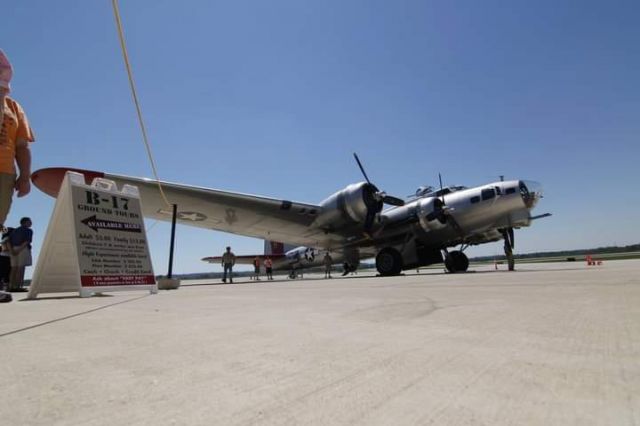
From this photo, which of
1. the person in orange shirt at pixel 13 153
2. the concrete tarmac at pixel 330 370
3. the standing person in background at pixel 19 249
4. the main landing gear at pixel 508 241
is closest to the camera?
the concrete tarmac at pixel 330 370

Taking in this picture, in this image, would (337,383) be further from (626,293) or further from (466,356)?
(626,293)

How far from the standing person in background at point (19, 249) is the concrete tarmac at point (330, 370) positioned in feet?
18.3

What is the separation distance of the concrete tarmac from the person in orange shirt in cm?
201

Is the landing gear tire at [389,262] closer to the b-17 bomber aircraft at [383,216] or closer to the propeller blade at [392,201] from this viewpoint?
the b-17 bomber aircraft at [383,216]

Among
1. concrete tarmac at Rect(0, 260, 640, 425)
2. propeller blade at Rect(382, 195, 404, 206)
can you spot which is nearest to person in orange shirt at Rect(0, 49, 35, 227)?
concrete tarmac at Rect(0, 260, 640, 425)

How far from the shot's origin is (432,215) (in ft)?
43.7

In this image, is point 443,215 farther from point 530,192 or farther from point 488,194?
point 530,192

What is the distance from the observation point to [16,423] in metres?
0.90

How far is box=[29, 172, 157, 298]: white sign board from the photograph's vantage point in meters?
4.69

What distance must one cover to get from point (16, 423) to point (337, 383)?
2.76 ft

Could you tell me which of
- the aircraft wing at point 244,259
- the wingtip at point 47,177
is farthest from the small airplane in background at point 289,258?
the wingtip at point 47,177

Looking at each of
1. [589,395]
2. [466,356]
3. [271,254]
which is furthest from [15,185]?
[271,254]

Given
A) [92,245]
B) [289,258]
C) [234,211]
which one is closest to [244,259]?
[289,258]

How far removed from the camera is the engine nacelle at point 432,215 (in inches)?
525
